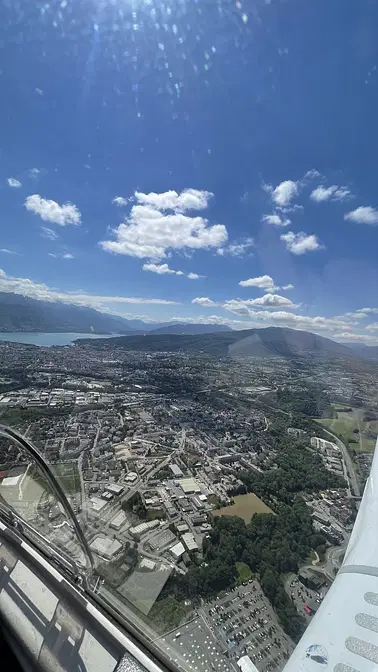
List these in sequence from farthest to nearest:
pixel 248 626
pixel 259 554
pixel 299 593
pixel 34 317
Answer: pixel 34 317
pixel 259 554
pixel 299 593
pixel 248 626

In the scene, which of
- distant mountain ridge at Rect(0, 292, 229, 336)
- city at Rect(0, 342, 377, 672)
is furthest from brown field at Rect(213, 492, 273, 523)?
distant mountain ridge at Rect(0, 292, 229, 336)

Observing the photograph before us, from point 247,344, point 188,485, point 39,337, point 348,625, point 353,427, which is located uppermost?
point 247,344

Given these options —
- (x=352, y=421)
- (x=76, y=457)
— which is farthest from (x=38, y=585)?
(x=352, y=421)

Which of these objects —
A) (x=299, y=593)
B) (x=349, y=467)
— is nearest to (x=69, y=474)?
(x=299, y=593)

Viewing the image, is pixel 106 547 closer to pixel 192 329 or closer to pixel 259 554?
pixel 259 554

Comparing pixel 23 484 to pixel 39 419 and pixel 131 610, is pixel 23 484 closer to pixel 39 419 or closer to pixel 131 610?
pixel 131 610

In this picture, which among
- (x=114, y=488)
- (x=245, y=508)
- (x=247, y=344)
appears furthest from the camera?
(x=247, y=344)
